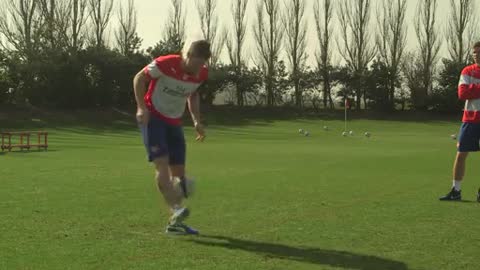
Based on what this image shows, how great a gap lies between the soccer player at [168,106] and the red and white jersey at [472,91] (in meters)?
4.46

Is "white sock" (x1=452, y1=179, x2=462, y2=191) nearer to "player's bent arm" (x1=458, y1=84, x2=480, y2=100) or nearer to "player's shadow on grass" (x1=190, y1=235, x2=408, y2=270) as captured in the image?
"player's bent arm" (x1=458, y1=84, x2=480, y2=100)

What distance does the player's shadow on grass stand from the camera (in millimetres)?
5066

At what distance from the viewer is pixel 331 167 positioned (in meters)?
15.3

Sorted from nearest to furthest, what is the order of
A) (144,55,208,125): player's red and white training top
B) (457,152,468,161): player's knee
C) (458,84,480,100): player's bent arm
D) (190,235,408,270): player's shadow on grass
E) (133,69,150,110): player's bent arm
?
(190,235,408,270): player's shadow on grass
(133,69,150,110): player's bent arm
(144,55,208,125): player's red and white training top
(458,84,480,100): player's bent arm
(457,152,468,161): player's knee

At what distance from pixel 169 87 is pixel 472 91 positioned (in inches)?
196

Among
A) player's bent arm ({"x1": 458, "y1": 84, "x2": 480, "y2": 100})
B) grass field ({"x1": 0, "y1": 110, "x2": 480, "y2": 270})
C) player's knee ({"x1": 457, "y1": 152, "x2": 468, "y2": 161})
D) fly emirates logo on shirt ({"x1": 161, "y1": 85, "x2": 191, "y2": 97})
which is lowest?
grass field ({"x1": 0, "y1": 110, "x2": 480, "y2": 270})

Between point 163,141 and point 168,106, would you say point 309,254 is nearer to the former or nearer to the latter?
point 163,141

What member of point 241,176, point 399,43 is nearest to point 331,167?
point 241,176

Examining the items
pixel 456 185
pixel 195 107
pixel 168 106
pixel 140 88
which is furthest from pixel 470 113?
pixel 140 88

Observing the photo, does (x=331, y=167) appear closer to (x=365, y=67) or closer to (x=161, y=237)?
(x=161, y=237)

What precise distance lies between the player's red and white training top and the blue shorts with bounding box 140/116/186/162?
88 millimetres

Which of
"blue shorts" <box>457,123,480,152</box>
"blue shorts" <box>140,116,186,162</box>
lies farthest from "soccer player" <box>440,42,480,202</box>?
"blue shorts" <box>140,116,186,162</box>

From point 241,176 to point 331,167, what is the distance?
344 cm

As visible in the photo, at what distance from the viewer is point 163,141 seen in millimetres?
6492
